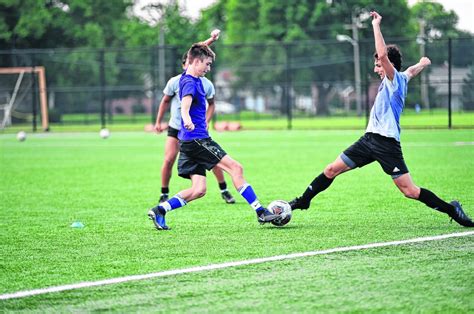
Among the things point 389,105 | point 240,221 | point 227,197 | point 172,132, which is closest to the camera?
point 389,105

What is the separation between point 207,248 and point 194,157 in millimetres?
1580

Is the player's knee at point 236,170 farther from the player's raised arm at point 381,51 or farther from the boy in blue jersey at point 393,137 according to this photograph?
the player's raised arm at point 381,51

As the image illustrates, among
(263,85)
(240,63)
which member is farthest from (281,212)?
(240,63)

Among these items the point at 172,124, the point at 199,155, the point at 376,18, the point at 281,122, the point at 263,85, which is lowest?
the point at 281,122

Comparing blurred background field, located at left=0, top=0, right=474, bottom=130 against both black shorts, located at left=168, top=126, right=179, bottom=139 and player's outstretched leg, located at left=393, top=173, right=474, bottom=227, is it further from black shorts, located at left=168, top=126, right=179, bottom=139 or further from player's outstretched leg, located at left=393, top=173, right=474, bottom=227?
player's outstretched leg, located at left=393, top=173, right=474, bottom=227

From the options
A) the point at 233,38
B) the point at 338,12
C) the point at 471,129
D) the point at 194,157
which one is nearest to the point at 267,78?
the point at 338,12

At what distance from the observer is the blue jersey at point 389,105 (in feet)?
28.7

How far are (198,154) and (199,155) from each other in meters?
0.01

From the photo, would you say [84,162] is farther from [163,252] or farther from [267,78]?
[267,78]

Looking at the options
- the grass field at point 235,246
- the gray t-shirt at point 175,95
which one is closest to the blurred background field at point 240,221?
the grass field at point 235,246

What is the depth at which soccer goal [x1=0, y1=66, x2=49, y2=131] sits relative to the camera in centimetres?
3990

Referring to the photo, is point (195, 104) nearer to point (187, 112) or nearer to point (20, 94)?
point (187, 112)

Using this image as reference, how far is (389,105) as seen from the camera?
8789mm

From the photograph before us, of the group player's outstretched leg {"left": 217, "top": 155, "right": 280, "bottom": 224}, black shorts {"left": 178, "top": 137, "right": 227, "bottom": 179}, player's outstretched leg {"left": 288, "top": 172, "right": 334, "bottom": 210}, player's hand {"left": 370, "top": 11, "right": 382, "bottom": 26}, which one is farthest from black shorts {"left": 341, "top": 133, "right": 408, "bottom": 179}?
black shorts {"left": 178, "top": 137, "right": 227, "bottom": 179}
